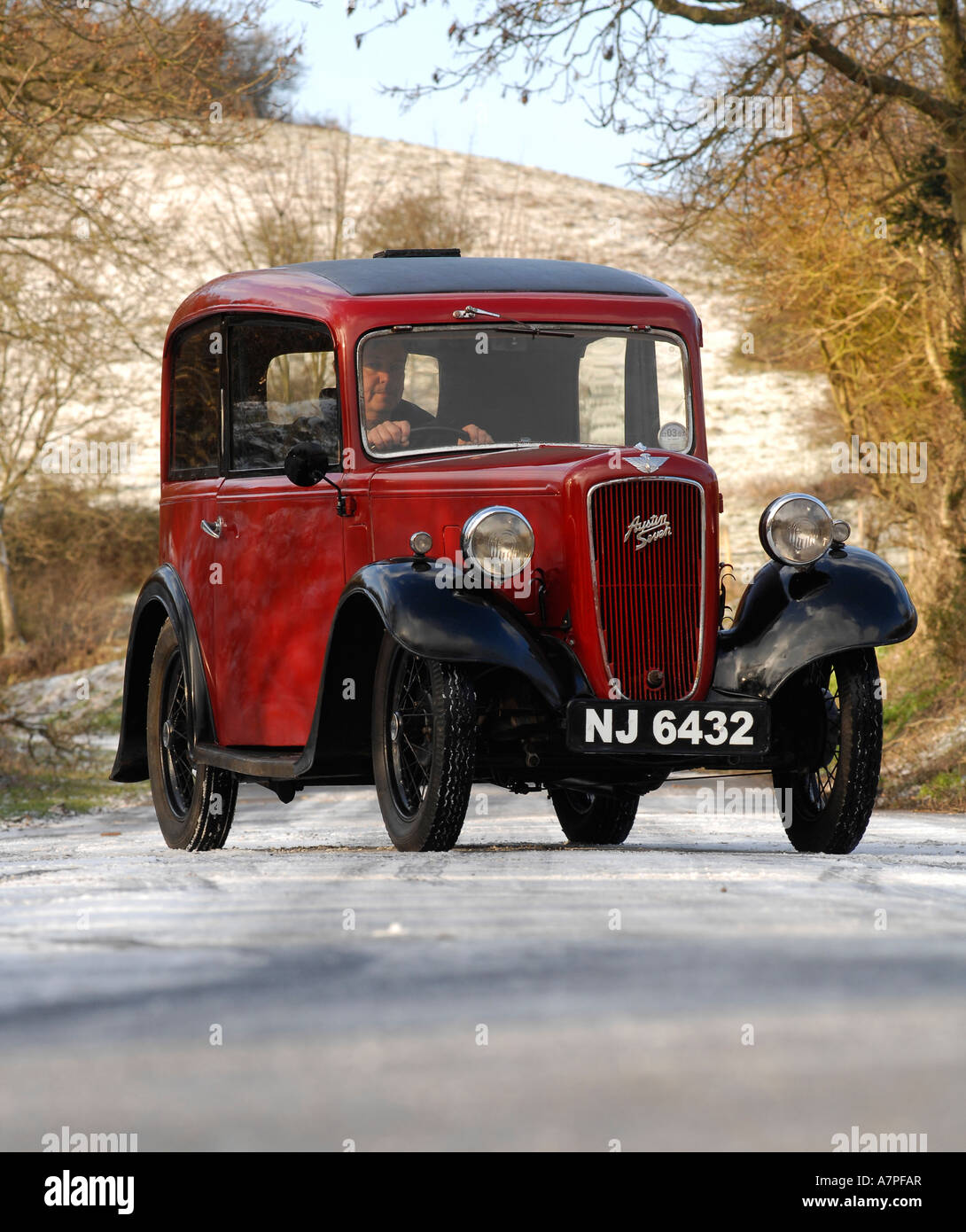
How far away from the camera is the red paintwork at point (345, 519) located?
6398mm

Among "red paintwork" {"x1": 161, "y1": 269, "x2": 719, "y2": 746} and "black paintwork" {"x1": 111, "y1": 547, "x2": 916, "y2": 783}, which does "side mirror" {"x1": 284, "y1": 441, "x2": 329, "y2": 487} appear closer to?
"red paintwork" {"x1": 161, "y1": 269, "x2": 719, "y2": 746}

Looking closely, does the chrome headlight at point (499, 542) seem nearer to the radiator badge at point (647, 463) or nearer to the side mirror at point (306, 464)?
the radiator badge at point (647, 463)

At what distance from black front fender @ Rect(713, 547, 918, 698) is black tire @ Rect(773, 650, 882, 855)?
0.16 metres

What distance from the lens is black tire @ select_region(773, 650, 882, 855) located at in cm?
643

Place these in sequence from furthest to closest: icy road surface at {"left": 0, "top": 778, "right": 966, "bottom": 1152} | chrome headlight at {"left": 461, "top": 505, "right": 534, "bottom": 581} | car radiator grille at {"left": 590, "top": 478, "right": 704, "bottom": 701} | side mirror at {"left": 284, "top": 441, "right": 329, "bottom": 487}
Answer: side mirror at {"left": 284, "top": 441, "right": 329, "bottom": 487}, car radiator grille at {"left": 590, "top": 478, "right": 704, "bottom": 701}, chrome headlight at {"left": 461, "top": 505, "right": 534, "bottom": 581}, icy road surface at {"left": 0, "top": 778, "right": 966, "bottom": 1152}

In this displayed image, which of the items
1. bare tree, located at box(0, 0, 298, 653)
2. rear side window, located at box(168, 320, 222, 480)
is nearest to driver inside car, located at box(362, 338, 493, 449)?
rear side window, located at box(168, 320, 222, 480)

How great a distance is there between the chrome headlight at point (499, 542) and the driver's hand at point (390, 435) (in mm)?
964

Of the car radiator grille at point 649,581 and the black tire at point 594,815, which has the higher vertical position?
the car radiator grille at point 649,581

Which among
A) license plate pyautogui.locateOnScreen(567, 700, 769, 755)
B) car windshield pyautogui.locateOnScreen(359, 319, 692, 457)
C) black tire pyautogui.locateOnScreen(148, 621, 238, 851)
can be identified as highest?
car windshield pyautogui.locateOnScreen(359, 319, 692, 457)

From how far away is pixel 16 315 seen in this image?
16.7 meters

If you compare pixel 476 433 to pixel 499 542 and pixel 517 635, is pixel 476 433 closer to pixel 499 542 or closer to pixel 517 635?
pixel 499 542

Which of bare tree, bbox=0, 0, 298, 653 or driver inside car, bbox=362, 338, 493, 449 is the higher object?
bare tree, bbox=0, 0, 298, 653

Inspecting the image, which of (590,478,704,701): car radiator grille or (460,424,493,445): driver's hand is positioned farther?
(460,424,493,445): driver's hand

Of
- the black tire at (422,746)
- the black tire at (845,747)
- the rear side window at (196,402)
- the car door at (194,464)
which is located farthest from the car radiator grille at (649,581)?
the rear side window at (196,402)
